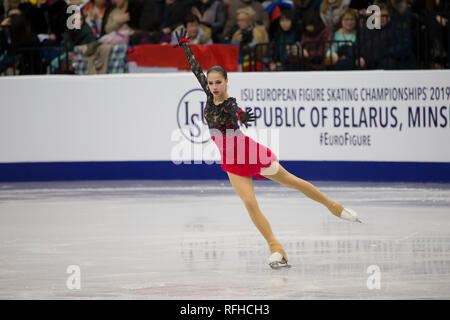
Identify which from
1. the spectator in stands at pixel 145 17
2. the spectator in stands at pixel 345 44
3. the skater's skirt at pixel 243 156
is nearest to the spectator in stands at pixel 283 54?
the spectator in stands at pixel 345 44

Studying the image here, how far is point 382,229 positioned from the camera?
7.96m

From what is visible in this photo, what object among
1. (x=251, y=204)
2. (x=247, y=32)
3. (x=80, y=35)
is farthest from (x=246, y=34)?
(x=251, y=204)

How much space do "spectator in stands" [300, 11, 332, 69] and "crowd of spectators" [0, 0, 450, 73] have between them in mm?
14

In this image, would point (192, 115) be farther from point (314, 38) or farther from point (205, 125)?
point (314, 38)

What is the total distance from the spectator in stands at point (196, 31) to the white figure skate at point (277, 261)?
271 inches

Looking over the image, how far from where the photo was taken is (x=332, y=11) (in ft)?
41.6

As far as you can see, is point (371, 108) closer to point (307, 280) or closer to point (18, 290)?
point (307, 280)

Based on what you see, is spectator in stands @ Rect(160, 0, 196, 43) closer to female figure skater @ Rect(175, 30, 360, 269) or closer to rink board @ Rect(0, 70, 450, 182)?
rink board @ Rect(0, 70, 450, 182)

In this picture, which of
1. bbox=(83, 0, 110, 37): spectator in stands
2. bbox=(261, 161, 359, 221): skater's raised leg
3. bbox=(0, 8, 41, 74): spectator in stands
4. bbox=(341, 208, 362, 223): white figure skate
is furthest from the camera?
bbox=(83, 0, 110, 37): spectator in stands

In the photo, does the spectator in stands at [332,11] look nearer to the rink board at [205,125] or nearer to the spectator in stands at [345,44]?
the spectator in stands at [345,44]

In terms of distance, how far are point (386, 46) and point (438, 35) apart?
702 mm

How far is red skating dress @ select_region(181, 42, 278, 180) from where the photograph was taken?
Result: 6.22 metres

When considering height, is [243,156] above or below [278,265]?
above

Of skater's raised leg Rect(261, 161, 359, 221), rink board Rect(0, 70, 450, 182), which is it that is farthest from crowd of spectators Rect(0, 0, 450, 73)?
skater's raised leg Rect(261, 161, 359, 221)
